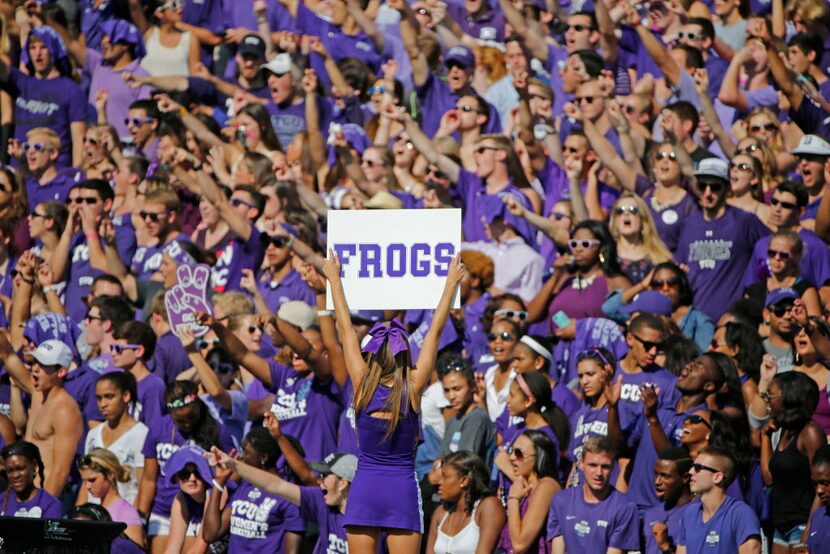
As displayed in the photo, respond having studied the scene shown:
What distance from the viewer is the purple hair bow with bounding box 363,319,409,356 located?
24.3 feet

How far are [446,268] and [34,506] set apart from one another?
14.3ft

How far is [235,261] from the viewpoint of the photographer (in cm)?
1326

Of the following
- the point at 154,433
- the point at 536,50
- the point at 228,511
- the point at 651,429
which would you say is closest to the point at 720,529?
the point at 651,429

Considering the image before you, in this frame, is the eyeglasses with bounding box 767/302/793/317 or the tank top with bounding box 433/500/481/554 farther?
the eyeglasses with bounding box 767/302/793/317

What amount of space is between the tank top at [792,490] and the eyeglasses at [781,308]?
1229 millimetres

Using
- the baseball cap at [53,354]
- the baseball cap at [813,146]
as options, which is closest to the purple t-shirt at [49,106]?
the baseball cap at [53,354]

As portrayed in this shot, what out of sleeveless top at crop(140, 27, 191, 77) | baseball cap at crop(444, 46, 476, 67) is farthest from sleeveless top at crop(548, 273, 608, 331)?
sleeveless top at crop(140, 27, 191, 77)

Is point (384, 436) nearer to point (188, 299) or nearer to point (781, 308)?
point (781, 308)

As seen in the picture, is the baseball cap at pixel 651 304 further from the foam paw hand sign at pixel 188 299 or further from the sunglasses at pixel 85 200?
the sunglasses at pixel 85 200

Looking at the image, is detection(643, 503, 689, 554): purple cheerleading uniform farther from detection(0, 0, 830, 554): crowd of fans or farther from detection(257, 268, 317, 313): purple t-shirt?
detection(257, 268, 317, 313): purple t-shirt

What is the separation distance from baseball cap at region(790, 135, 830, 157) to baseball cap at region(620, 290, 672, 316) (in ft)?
5.75

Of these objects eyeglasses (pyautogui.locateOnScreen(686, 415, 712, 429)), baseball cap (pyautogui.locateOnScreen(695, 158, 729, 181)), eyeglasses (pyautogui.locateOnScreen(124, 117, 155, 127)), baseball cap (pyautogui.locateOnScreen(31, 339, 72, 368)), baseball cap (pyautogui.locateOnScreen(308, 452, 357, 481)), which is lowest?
baseball cap (pyautogui.locateOnScreen(308, 452, 357, 481))

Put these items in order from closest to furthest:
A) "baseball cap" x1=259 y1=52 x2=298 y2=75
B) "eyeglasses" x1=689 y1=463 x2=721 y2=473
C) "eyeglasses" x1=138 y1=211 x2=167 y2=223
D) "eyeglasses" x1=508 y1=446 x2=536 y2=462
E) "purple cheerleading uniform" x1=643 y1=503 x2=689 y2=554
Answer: "eyeglasses" x1=689 y1=463 x2=721 y2=473, "purple cheerleading uniform" x1=643 y1=503 x2=689 y2=554, "eyeglasses" x1=508 y1=446 x2=536 y2=462, "eyeglasses" x1=138 y1=211 x2=167 y2=223, "baseball cap" x1=259 y1=52 x2=298 y2=75

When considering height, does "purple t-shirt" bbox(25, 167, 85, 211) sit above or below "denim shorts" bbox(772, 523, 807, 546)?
above
